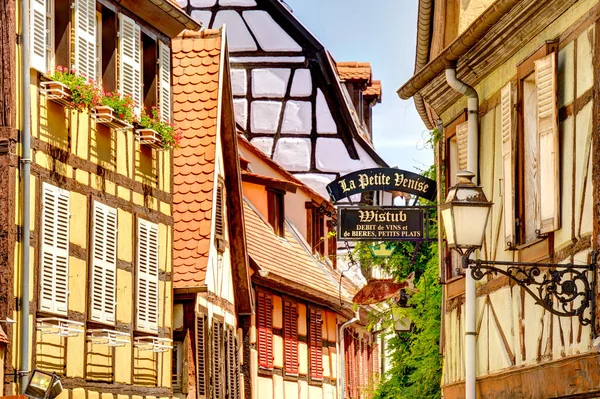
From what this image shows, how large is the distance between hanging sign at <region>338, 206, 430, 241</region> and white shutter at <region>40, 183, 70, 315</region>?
2802 mm

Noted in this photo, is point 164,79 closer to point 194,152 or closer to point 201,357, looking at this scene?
point 194,152

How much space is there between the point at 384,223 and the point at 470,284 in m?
2.32

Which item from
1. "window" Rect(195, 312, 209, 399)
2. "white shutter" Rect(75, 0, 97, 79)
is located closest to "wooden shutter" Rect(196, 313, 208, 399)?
"window" Rect(195, 312, 209, 399)

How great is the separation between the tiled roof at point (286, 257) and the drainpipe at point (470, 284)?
1240 cm

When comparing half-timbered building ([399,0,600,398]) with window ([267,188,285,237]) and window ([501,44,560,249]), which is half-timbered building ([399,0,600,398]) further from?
window ([267,188,285,237])

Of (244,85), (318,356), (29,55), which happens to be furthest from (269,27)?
(29,55)

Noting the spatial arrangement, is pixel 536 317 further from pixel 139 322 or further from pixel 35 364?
pixel 139 322

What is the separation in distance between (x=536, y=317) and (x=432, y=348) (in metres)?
7.18

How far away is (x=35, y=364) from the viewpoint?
14.4 metres

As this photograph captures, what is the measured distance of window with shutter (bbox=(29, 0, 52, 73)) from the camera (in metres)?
14.6

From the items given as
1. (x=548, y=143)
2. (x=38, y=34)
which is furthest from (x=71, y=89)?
(x=548, y=143)

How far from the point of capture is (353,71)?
36.2 m

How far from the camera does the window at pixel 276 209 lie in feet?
95.5

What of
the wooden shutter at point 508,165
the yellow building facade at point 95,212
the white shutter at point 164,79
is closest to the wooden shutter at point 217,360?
the yellow building facade at point 95,212
